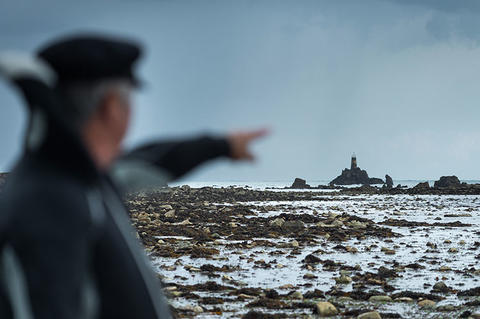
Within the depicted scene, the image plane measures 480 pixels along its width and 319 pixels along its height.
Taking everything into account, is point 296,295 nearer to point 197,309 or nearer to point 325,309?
point 325,309

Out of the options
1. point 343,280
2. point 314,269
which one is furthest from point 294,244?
point 343,280

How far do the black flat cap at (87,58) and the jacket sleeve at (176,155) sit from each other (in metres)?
0.53

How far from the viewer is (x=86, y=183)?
1.41 m

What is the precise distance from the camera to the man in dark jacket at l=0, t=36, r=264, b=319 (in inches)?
49.3

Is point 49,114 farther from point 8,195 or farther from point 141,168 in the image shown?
point 141,168

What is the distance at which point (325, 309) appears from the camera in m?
7.60

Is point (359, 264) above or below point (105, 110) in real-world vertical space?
below

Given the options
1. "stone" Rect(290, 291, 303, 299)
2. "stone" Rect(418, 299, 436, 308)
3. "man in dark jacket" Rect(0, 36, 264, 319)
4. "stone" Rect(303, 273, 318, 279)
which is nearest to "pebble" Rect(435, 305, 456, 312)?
"stone" Rect(418, 299, 436, 308)

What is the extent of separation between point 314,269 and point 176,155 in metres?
9.84

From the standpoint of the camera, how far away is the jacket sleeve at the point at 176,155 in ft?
6.63

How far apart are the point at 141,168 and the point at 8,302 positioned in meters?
0.78

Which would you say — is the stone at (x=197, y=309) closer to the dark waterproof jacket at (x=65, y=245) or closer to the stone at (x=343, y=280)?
the stone at (x=343, y=280)

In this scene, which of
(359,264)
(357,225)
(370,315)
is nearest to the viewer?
(370,315)

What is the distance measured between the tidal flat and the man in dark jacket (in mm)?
6095
